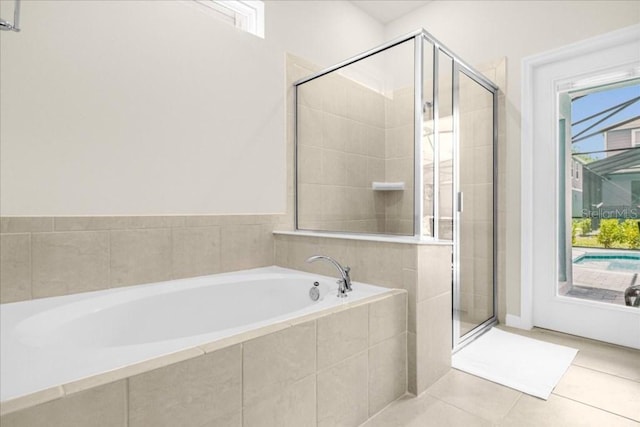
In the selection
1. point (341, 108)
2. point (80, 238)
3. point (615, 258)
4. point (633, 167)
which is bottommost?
point (615, 258)

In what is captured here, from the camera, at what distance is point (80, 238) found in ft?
5.36

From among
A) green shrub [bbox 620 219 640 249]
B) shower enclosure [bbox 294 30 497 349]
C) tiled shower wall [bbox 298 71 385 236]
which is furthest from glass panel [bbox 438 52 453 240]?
green shrub [bbox 620 219 640 249]

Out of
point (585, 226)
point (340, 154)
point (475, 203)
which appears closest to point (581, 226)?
point (585, 226)

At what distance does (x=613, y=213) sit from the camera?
86.4 inches

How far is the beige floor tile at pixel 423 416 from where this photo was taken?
1429 mm

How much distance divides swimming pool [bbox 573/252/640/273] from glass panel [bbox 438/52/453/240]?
103cm

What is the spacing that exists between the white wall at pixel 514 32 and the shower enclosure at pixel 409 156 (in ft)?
0.41

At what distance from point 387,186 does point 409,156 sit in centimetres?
23

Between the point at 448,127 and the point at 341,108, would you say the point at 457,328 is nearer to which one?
the point at 448,127

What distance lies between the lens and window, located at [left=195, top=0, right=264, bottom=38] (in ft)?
7.48

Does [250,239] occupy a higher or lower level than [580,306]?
higher

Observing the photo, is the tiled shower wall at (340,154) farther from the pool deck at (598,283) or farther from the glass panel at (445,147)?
the pool deck at (598,283)

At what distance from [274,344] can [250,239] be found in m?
1.23

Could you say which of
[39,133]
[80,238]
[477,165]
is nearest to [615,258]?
[477,165]
